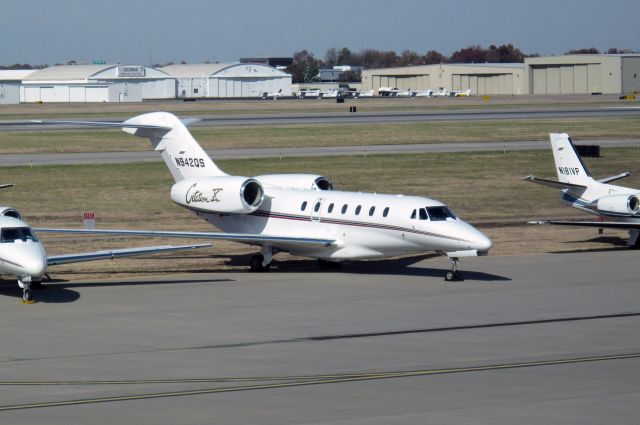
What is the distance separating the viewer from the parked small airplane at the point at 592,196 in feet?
115

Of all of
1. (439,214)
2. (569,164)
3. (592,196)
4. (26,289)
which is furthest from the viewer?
(569,164)

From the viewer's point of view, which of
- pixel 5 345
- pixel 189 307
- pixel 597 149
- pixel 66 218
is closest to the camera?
pixel 5 345

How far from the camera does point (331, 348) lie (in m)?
20.8

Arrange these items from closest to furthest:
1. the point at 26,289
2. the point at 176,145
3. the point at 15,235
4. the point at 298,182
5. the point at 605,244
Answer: the point at 26,289, the point at 15,235, the point at 298,182, the point at 176,145, the point at 605,244

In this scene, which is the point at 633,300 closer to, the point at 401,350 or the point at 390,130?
the point at 401,350

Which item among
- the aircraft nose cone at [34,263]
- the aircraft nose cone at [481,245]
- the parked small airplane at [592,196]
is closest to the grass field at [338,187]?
the parked small airplane at [592,196]

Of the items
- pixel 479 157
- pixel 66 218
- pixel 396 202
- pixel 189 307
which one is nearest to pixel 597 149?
pixel 479 157

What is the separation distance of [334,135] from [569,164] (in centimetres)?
4413

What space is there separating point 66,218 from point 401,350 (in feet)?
82.1

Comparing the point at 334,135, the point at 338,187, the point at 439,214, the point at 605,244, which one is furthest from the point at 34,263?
the point at 334,135

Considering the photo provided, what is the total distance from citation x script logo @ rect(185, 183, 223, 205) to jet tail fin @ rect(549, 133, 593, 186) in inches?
494

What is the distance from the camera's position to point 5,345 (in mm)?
21062

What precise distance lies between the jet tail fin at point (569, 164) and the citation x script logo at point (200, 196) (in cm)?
1255

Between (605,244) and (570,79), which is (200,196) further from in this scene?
(570,79)
